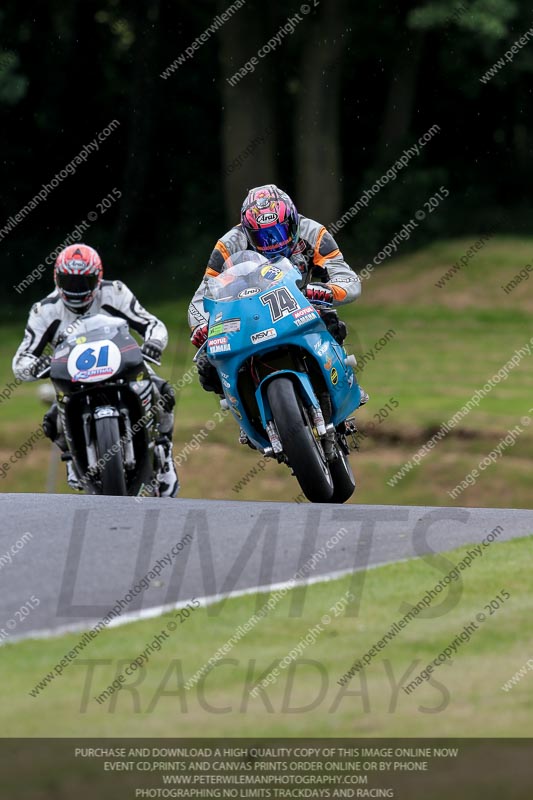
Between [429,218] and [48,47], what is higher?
[48,47]

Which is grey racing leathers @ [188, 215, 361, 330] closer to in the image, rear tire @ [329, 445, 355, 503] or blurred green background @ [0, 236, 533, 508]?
blurred green background @ [0, 236, 533, 508]

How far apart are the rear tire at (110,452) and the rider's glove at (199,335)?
861 mm

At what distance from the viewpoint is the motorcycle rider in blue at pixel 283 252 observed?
390 inches

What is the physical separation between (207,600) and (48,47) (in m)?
33.6

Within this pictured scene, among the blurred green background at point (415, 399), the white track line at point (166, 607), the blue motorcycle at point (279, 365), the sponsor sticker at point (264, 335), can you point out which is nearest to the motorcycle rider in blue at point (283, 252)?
the blue motorcycle at point (279, 365)

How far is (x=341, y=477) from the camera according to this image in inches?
406

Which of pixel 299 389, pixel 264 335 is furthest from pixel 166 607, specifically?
pixel 264 335

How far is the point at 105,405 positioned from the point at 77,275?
1221 mm

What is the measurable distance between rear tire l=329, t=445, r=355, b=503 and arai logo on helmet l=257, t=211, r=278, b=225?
5.33 feet

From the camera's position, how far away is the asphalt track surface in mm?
6723

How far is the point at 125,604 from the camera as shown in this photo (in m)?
6.59
